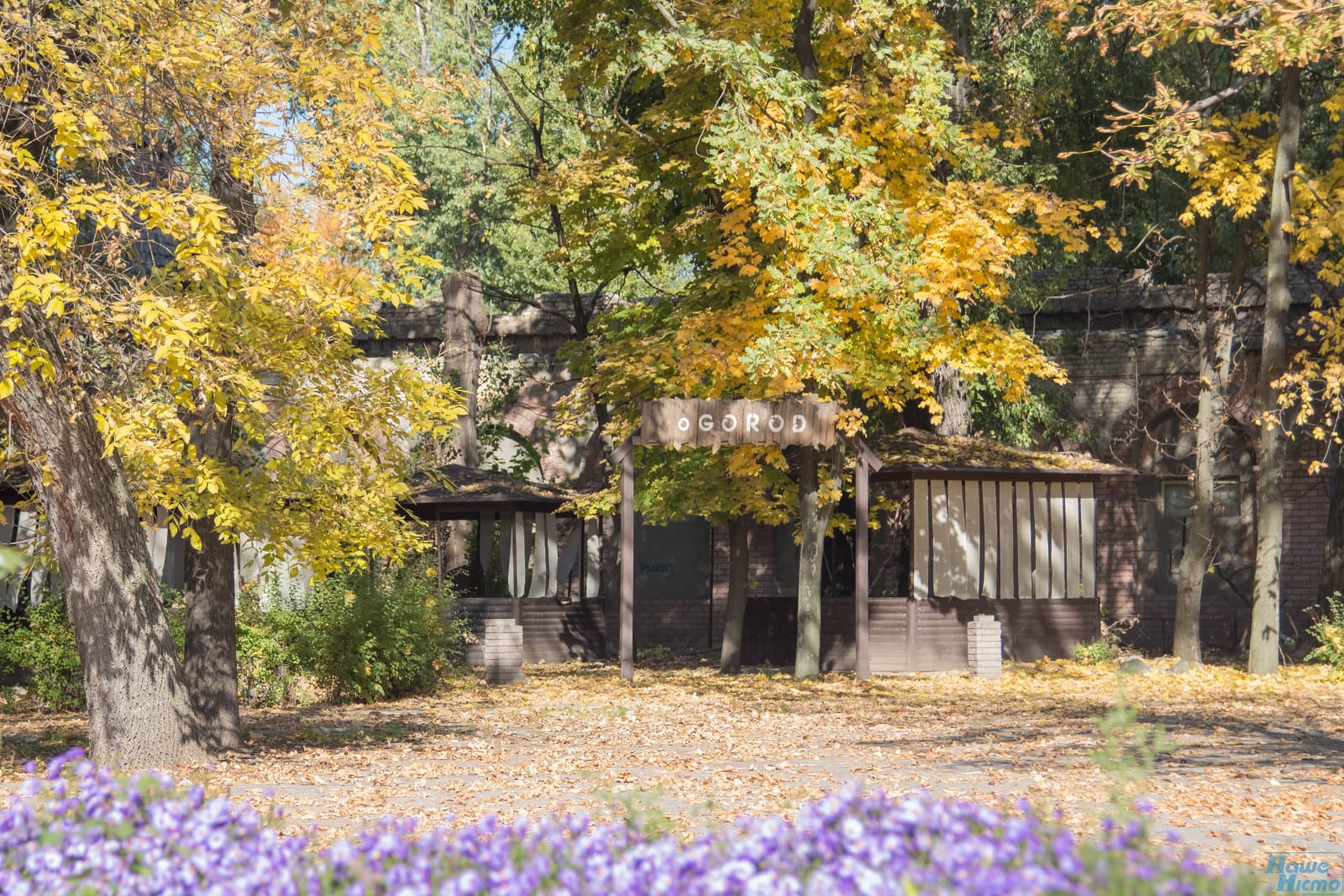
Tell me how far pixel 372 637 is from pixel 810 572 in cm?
549

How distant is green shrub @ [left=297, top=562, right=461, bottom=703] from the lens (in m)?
16.7

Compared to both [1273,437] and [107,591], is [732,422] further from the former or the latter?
[107,591]

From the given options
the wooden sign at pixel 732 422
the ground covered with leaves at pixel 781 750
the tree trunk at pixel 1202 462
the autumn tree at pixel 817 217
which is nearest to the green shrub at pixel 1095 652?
the tree trunk at pixel 1202 462

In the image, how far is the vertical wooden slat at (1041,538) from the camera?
2186 centimetres

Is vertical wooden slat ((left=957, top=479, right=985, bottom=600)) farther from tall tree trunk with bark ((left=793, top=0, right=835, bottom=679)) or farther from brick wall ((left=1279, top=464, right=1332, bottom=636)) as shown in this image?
brick wall ((left=1279, top=464, right=1332, bottom=636))

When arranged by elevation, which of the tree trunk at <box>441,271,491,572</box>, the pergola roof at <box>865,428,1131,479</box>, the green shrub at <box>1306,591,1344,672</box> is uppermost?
the tree trunk at <box>441,271,491,572</box>

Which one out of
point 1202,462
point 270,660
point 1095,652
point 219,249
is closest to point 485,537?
point 270,660

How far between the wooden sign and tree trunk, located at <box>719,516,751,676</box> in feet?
12.1

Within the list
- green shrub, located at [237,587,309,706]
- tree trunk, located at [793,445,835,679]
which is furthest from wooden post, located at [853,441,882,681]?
green shrub, located at [237,587,309,706]

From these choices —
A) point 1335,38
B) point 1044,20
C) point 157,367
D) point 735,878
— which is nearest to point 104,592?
point 157,367

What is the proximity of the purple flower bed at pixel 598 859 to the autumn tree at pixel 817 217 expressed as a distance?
39.2 feet

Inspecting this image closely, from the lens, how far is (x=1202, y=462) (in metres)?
20.5

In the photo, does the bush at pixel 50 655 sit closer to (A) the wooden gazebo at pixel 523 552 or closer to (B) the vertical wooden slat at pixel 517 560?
(A) the wooden gazebo at pixel 523 552

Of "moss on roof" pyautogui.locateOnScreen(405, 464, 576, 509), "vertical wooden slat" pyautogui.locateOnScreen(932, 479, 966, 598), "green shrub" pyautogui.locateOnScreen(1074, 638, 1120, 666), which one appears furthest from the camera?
"moss on roof" pyautogui.locateOnScreen(405, 464, 576, 509)
